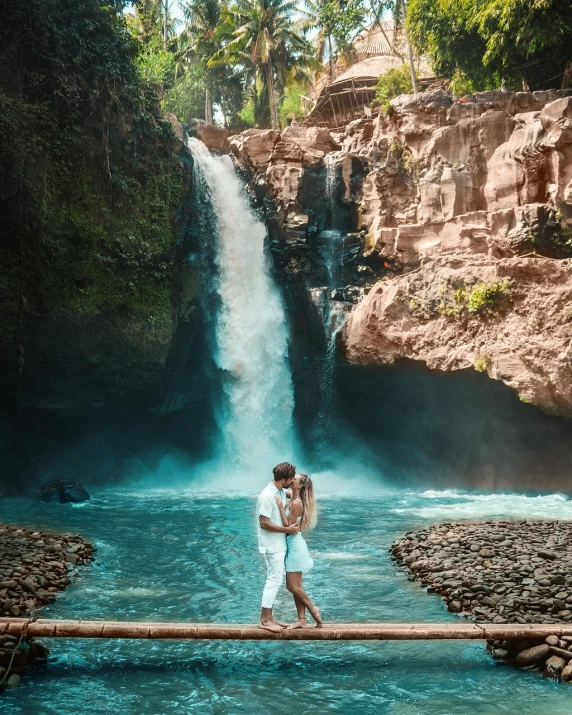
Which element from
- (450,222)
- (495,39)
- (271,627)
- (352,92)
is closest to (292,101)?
(352,92)

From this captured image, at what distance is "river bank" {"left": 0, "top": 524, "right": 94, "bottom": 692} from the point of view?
783 cm

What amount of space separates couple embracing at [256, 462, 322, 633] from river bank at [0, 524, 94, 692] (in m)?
2.73

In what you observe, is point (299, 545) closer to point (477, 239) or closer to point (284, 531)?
point (284, 531)

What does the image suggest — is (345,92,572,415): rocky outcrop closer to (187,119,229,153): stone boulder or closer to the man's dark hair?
(187,119,229,153): stone boulder

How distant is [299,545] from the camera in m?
7.96

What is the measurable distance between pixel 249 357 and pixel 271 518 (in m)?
17.9

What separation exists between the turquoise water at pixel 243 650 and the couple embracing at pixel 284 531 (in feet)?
2.74

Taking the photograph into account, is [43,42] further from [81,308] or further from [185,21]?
[185,21]

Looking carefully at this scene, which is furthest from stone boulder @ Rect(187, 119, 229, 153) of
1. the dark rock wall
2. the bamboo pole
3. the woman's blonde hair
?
the bamboo pole

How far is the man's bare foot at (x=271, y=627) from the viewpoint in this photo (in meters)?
7.80

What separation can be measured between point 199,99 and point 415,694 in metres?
50.6

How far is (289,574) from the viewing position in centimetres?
801

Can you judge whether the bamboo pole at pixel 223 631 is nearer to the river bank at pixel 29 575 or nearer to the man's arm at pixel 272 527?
the river bank at pixel 29 575

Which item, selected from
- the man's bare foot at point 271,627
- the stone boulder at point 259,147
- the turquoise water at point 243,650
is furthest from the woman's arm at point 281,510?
the stone boulder at point 259,147
